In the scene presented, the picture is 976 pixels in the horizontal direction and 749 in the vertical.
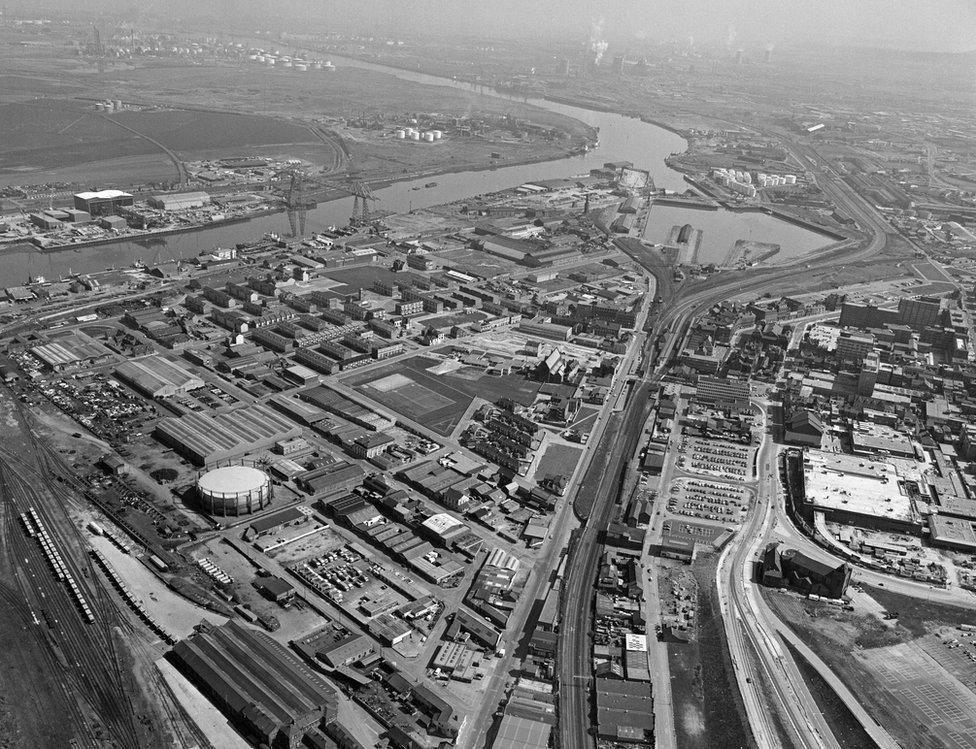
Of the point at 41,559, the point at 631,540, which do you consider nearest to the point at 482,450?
the point at 631,540

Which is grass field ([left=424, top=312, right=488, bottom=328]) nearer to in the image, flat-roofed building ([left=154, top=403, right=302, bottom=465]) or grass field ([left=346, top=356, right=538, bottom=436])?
grass field ([left=346, top=356, right=538, bottom=436])

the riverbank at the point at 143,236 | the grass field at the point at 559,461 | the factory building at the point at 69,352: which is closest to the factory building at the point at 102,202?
the riverbank at the point at 143,236

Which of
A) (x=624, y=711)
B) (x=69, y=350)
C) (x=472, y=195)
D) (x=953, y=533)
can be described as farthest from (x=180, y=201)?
(x=953, y=533)

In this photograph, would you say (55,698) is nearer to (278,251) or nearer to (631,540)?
(631,540)

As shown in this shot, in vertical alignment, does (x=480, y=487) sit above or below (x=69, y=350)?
above

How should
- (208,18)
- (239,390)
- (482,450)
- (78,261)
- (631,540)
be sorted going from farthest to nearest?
(208,18) → (78,261) → (239,390) → (482,450) → (631,540)

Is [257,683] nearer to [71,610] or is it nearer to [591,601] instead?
[71,610]

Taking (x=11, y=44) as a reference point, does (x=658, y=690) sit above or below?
above
